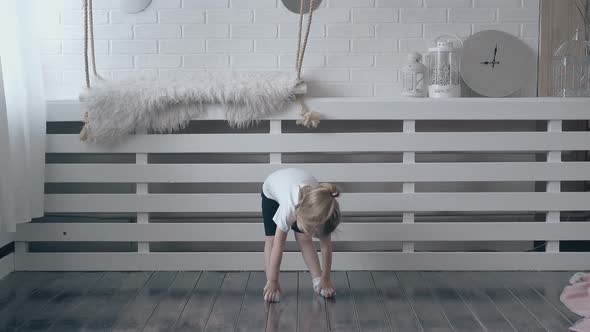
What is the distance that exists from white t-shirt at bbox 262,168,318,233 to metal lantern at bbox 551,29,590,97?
1.33m

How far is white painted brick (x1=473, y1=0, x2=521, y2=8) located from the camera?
292 cm

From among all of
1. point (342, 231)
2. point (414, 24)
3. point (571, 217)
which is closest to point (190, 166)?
point (342, 231)

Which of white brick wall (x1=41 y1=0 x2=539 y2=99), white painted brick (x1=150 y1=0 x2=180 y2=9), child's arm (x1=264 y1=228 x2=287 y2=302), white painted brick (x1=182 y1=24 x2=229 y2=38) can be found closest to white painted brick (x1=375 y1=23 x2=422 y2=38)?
white brick wall (x1=41 y1=0 x2=539 y2=99)

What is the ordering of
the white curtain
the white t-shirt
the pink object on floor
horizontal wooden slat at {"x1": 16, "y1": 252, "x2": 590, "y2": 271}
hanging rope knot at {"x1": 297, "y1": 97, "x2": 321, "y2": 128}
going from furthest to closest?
horizontal wooden slat at {"x1": 16, "y1": 252, "x2": 590, "y2": 271}
hanging rope knot at {"x1": 297, "y1": 97, "x2": 321, "y2": 128}
the white curtain
the white t-shirt
the pink object on floor

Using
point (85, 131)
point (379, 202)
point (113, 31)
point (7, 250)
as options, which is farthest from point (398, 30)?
point (7, 250)

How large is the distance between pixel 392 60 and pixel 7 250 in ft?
6.17

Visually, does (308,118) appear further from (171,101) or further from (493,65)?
(493,65)

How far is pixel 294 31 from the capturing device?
291 centimetres

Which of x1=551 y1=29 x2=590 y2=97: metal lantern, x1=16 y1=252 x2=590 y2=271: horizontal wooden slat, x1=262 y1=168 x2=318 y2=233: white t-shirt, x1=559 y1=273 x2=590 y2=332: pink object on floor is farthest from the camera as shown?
x1=551 y1=29 x2=590 y2=97: metal lantern

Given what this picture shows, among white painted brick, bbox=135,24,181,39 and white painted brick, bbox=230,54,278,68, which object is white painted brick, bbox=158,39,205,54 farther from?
white painted brick, bbox=230,54,278,68

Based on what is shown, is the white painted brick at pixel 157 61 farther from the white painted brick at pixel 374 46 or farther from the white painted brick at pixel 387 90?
the white painted brick at pixel 387 90

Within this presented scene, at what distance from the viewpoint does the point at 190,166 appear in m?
2.69

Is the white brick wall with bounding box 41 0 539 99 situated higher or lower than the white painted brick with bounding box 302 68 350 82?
higher

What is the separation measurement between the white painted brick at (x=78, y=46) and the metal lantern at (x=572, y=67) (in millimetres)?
2049
